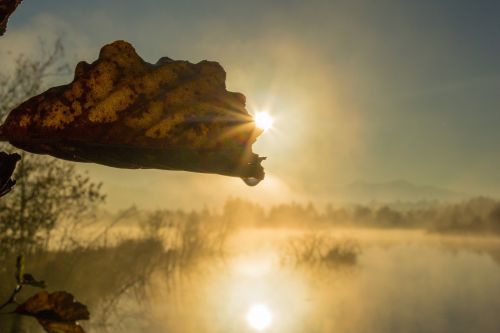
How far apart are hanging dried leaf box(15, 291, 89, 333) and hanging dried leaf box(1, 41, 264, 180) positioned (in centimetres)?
26

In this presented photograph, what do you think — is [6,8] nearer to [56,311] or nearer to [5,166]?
[5,166]

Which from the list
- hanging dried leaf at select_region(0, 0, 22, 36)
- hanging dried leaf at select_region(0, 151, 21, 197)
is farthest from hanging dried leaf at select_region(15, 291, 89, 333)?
hanging dried leaf at select_region(0, 0, 22, 36)

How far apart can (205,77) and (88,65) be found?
0.18 metres

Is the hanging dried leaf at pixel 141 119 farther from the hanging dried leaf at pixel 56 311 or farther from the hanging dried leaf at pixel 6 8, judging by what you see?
the hanging dried leaf at pixel 56 311

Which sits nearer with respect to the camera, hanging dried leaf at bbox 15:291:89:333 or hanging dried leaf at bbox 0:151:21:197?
hanging dried leaf at bbox 0:151:21:197

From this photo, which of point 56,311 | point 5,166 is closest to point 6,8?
point 5,166

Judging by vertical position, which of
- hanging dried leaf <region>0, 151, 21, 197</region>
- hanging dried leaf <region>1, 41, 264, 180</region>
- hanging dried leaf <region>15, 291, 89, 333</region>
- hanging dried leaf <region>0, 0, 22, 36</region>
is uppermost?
hanging dried leaf <region>0, 0, 22, 36</region>

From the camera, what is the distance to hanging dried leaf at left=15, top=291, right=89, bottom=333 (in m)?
0.75

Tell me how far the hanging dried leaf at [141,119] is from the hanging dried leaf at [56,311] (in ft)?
0.85

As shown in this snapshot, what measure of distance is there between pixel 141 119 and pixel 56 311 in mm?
367

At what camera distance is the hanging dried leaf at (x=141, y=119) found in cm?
61

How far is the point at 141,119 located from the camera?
64cm

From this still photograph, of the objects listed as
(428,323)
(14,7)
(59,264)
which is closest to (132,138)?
(14,7)

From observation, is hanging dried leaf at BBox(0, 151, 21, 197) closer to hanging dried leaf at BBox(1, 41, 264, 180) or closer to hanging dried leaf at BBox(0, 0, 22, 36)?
hanging dried leaf at BBox(1, 41, 264, 180)
